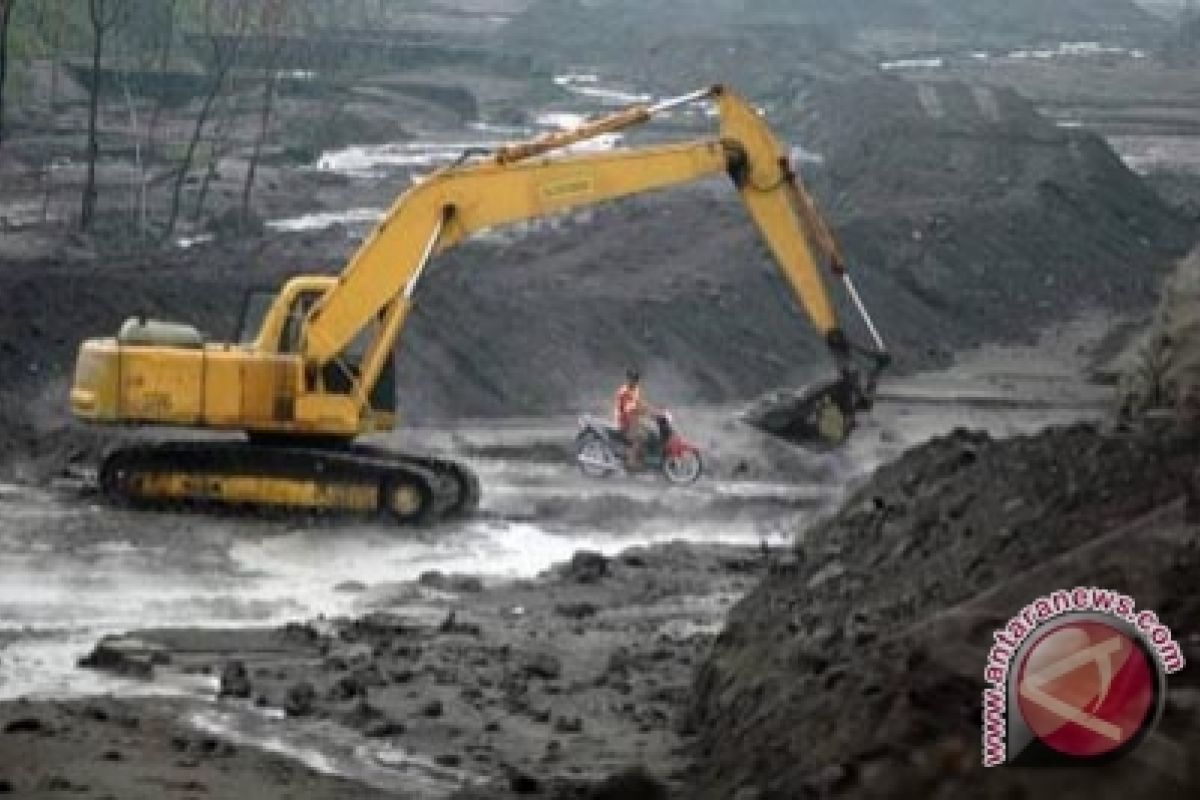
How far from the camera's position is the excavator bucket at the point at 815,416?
26.2m

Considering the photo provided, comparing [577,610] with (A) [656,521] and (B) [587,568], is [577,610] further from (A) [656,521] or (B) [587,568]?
(A) [656,521]

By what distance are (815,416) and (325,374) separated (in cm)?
555

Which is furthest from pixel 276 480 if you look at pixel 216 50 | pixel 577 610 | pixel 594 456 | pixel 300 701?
pixel 216 50

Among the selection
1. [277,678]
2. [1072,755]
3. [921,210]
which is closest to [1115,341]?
[921,210]

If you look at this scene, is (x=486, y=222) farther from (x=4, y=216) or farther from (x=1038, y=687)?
(x=4, y=216)

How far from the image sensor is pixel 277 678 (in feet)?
55.7

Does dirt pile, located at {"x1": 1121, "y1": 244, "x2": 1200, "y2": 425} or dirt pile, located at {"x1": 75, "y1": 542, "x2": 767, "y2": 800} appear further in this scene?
dirt pile, located at {"x1": 1121, "y1": 244, "x2": 1200, "y2": 425}

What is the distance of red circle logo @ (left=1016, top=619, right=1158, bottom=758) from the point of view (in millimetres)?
8875

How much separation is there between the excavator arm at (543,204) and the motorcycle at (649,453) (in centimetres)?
218

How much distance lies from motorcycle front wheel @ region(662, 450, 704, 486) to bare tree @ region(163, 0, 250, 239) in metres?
17.5

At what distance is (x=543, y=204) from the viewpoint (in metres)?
24.5

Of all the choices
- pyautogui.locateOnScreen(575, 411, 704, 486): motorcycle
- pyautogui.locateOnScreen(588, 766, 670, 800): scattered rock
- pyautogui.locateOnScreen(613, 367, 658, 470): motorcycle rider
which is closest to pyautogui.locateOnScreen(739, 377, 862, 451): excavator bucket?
pyautogui.locateOnScreen(575, 411, 704, 486): motorcycle

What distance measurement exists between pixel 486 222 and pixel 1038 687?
15760 mm

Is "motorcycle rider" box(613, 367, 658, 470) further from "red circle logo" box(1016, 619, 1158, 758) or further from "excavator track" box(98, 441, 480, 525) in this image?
"red circle logo" box(1016, 619, 1158, 758)
